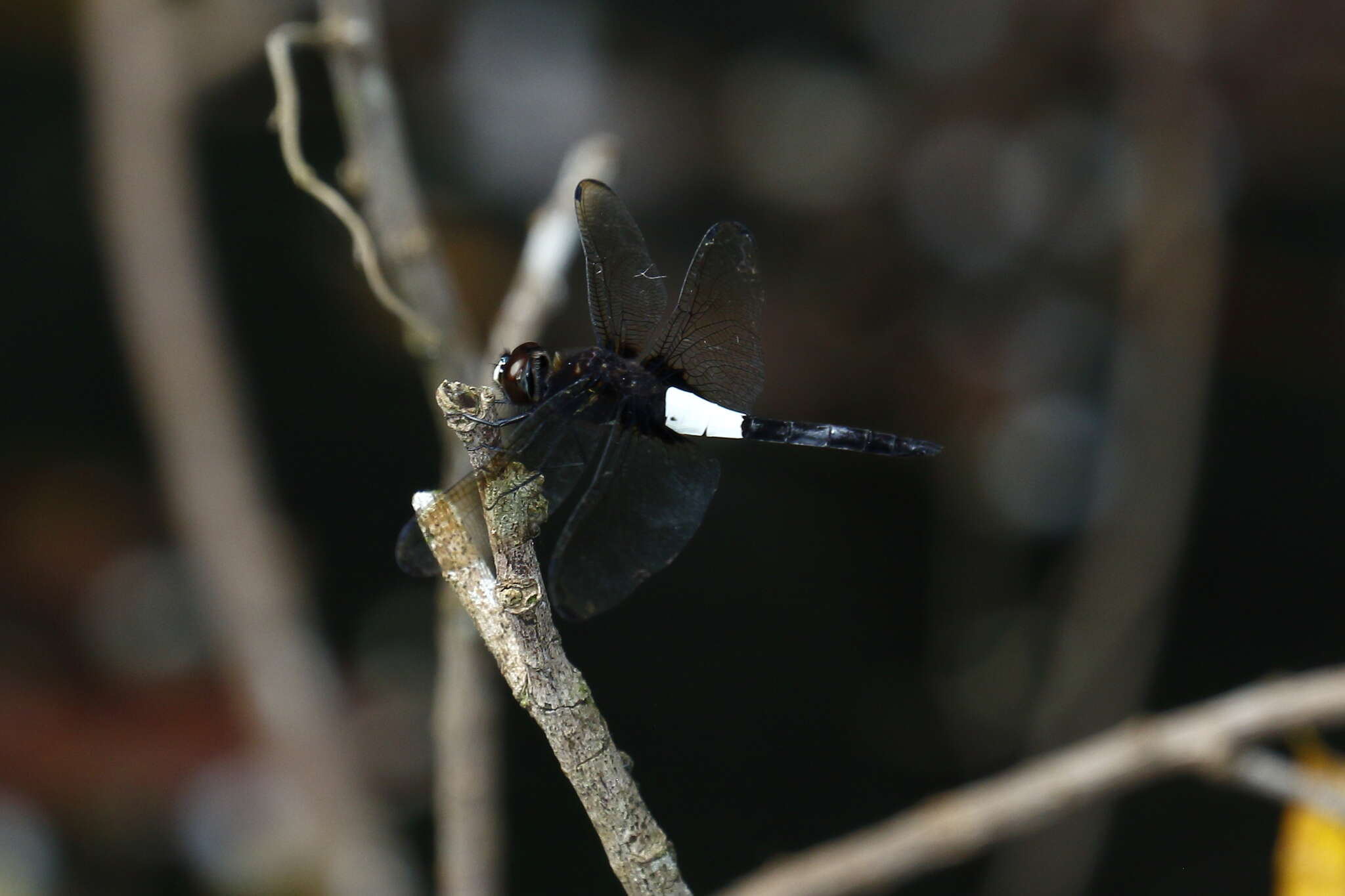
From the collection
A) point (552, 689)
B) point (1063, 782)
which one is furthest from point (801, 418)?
point (552, 689)

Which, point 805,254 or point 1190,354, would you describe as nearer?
point 1190,354

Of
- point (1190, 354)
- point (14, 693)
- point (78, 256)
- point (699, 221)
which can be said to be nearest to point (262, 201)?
point (78, 256)

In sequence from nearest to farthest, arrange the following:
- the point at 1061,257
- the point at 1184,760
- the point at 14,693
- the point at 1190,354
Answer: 1. the point at 1184,760
2. the point at 1190,354
3. the point at 14,693
4. the point at 1061,257

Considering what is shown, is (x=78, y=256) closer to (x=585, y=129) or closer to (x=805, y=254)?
(x=585, y=129)

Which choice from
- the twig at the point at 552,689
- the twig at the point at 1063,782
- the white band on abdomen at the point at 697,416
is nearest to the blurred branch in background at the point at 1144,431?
the twig at the point at 1063,782

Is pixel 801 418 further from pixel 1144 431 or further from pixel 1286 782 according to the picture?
pixel 1286 782

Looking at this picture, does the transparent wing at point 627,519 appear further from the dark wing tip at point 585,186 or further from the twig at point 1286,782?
the twig at point 1286,782
